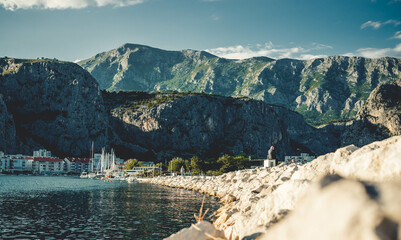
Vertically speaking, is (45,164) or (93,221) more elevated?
(93,221)

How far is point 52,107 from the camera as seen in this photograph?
161750 millimetres

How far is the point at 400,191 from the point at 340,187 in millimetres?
545

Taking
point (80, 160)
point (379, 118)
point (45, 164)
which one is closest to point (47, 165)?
point (45, 164)

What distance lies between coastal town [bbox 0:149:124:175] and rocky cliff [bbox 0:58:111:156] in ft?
21.4

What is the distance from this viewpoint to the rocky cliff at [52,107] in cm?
15519

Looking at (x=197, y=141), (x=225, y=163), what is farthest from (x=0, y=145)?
(x=225, y=163)

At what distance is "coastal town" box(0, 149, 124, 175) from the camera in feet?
458

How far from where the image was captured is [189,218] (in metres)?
25.1

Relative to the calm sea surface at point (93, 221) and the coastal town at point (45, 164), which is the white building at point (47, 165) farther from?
the calm sea surface at point (93, 221)

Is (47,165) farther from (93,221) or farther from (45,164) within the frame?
(93,221)

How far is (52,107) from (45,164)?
1253 inches

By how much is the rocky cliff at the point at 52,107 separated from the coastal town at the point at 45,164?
6.51m

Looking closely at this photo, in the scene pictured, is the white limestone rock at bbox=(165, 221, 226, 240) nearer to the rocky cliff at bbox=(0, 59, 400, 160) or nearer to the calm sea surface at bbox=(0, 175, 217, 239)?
the calm sea surface at bbox=(0, 175, 217, 239)

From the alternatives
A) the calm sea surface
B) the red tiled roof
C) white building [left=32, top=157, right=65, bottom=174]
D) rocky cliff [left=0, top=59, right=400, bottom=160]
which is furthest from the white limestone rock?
the red tiled roof
